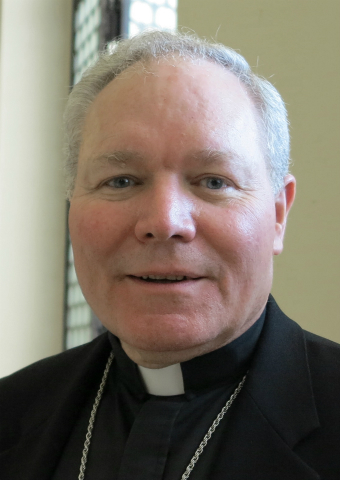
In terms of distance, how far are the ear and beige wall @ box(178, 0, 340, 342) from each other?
0.89 ft

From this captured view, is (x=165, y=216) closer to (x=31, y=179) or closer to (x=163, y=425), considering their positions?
(x=163, y=425)

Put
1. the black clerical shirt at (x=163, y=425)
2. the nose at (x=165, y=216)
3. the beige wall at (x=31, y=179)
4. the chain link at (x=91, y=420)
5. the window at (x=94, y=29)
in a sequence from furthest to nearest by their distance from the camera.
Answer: the beige wall at (x=31, y=179) < the window at (x=94, y=29) < the chain link at (x=91, y=420) < the black clerical shirt at (x=163, y=425) < the nose at (x=165, y=216)

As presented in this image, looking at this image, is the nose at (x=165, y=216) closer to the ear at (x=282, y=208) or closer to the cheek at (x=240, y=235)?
the cheek at (x=240, y=235)

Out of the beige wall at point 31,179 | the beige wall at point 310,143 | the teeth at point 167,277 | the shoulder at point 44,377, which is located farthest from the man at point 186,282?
the beige wall at point 31,179

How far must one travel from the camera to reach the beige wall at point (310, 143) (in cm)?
170

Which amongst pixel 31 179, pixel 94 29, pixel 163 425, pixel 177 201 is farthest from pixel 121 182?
pixel 94 29

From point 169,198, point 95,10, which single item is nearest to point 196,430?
point 169,198

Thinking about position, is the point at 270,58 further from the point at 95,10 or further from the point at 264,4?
the point at 95,10

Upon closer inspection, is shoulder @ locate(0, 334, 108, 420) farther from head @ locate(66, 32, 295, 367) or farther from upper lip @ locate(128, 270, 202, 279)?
upper lip @ locate(128, 270, 202, 279)

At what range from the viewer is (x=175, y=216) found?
45.9 inches

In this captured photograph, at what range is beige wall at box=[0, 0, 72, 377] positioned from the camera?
11.2 ft

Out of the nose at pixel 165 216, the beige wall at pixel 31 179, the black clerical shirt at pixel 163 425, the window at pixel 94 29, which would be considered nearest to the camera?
the nose at pixel 165 216

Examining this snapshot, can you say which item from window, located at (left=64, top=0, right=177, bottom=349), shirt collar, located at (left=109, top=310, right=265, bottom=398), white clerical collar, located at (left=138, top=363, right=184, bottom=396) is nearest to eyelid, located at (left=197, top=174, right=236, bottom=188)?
shirt collar, located at (left=109, top=310, right=265, bottom=398)

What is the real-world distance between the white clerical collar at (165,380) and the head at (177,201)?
10 centimetres
